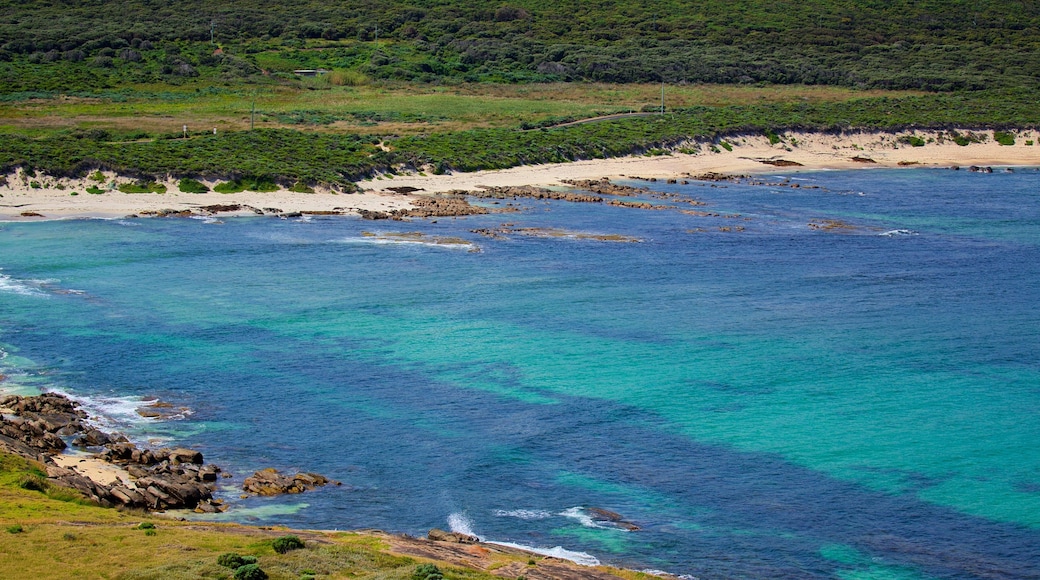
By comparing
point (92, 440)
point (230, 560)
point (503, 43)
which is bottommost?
point (92, 440)

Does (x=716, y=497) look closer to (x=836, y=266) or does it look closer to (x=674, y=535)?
(x=674, y=535)

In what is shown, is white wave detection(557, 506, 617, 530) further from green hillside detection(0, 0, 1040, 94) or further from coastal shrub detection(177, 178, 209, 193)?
green hillside detection(0, 0, 1040, 94)

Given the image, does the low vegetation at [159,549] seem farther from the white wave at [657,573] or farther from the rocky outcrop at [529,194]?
the rocky outcrop at [529,194]

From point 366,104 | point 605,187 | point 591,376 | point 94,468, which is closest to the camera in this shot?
point 94,468

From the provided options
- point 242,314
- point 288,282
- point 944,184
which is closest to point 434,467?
point 242,314

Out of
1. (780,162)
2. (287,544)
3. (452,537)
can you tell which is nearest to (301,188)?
(780,162)

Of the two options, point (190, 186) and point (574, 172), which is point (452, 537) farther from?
point (574, 172)

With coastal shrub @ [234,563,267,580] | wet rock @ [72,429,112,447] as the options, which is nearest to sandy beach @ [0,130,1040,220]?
wet rock @ [72,429,112,447]
